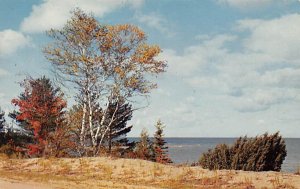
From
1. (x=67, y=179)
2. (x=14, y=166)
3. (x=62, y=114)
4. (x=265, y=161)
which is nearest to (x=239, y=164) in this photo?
(x=265, y=161)

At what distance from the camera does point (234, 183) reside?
17.8 metres

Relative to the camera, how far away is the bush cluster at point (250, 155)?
67.5 ft

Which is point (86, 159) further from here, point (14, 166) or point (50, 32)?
point (50, 32)

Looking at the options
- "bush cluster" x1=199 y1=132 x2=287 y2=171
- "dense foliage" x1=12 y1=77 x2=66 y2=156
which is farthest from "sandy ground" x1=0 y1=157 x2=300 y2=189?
"dense foliage" x1=12 y1=77 x2=66 y2=156

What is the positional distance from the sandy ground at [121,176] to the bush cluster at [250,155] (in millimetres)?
1157

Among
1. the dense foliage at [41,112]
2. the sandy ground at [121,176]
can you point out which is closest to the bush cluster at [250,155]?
the sandy ground at [121,176]

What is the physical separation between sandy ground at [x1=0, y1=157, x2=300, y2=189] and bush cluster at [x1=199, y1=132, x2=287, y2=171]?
3.80 ft

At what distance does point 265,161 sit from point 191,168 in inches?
132

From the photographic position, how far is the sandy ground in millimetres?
17531

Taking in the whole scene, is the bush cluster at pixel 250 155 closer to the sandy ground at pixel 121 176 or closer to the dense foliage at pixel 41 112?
the sandy ground at pixel 121 176

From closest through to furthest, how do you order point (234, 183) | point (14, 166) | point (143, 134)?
point (234, 183) < point (14, 166) < point (143, 134)

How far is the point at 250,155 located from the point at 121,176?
594 centimetres

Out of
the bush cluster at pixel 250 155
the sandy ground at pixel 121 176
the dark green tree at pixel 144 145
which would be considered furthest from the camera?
the dark green tree at pixel 144 145

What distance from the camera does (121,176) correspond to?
2066 cm
